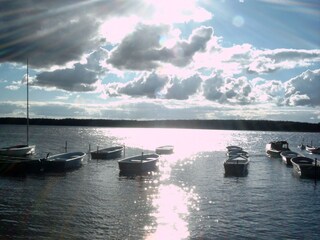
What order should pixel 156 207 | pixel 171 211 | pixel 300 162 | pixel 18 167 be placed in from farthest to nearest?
pixel 300 162, pixel 18 167, pixel 156 207, pixel 171 211

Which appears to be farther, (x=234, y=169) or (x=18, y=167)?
(x=234, y=169)

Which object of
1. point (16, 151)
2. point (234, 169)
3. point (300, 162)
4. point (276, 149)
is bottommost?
point (234, 169)

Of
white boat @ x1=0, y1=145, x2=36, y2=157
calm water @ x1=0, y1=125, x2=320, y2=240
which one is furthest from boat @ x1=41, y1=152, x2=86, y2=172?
white boat @ x1=0, y1=145, x2=36, y2=157

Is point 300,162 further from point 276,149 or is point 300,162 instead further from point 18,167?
point 18,167

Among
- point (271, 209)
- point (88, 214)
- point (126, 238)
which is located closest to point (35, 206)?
point (88, 214)

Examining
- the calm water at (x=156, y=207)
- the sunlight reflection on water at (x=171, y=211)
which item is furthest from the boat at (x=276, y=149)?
the sunlight reflection on water at (x=171, y=211)

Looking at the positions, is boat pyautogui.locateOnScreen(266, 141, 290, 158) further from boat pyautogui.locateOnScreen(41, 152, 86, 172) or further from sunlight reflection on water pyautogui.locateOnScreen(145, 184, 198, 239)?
sunlight reflection on water pyautogui.locateOnScreen(145, 184, 198, 239)

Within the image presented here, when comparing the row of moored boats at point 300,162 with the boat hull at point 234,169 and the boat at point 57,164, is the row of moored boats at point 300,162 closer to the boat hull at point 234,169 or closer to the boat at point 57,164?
the boat hull at point 234,169

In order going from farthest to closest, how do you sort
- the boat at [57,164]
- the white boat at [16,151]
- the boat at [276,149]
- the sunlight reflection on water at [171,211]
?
the boat at [276,149] < the white boat at [16,151] < the boat at [57,164] < the sunlight reflection on water at [171,211]

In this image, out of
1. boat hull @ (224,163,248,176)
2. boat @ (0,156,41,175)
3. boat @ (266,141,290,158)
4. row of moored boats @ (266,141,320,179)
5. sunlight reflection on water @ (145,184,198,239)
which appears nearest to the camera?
sunlight reflection on water @ (145,184,198,239)

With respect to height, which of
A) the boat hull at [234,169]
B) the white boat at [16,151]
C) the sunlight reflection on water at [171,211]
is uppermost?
the white boat at [16,151]

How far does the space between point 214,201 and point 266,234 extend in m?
9.62

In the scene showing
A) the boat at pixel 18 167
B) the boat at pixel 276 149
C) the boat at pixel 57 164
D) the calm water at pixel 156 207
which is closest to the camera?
the calm water at pixel 156 207

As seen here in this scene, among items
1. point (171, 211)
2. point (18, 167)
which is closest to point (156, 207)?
point (171, 211)
